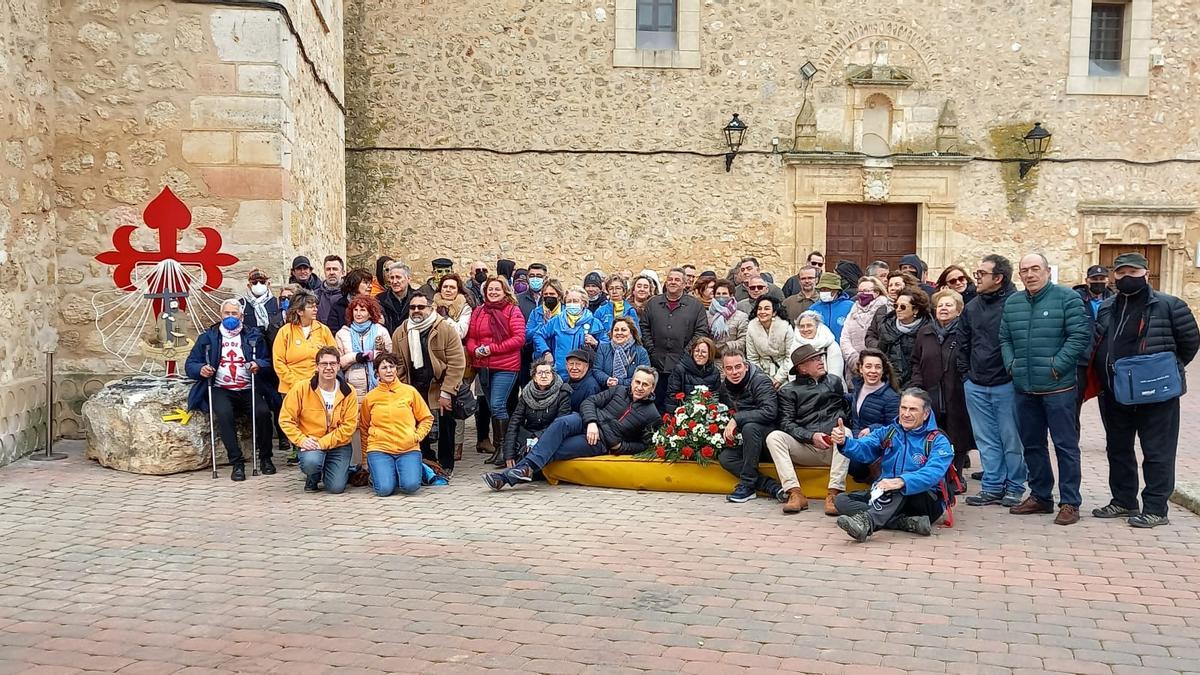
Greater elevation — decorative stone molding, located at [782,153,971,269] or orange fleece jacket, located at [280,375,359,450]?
decorative stone molding, located at [782,153,971,269]

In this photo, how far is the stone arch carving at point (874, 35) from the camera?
14.3 metres

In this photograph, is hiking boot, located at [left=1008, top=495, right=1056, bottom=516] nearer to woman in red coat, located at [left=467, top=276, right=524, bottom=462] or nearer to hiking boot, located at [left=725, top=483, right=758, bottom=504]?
hiking boot, located at [left=725, top=483, right=758, bottom=504]

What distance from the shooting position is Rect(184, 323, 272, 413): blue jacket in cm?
757

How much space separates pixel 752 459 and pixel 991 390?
1.66 meters

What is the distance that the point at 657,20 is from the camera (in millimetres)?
14461

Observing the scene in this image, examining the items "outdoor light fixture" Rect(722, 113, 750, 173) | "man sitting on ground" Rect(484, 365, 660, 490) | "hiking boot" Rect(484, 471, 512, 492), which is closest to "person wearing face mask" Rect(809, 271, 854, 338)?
"man sitting on ground" Rect(484, 365, 660, 490)

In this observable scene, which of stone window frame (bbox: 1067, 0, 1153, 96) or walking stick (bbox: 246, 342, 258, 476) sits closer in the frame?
walking stick (bbox: 246, 342, 258, 476)

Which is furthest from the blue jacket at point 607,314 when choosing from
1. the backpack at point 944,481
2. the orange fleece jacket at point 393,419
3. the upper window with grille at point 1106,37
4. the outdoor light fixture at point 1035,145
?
the upper window with grille at point 1106,37

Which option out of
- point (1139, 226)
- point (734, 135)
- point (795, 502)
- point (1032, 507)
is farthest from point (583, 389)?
point (1139, 226)

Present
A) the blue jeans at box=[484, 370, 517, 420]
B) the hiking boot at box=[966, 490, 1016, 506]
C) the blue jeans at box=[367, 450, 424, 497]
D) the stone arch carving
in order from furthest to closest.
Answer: the stone arch carving → the blue jeans at box=[484, 370, 517, 420] → the blue jeans at box=[367, 450, 424, 497] → the hiking boot at box=[966, 490, 1016, 506]

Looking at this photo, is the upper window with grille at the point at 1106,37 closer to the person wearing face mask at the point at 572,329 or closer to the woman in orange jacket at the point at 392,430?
the person wearing face mask at the point at 572,329

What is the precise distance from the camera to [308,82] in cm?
1023

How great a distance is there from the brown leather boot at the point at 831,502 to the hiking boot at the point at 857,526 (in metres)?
0.54

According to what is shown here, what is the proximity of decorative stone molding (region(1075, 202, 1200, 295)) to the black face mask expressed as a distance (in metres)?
9.76
